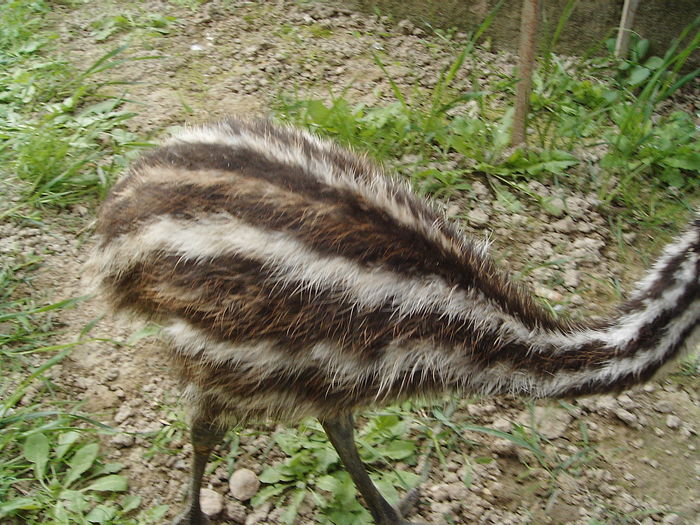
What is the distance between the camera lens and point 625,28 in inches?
177

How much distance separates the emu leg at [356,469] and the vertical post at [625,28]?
9.67 ft

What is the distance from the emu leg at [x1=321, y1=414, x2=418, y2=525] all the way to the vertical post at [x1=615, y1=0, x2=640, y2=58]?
2.95 metres

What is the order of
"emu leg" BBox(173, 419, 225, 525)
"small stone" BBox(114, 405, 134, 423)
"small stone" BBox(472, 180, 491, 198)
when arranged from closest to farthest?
"emu leg" BBox(173, 419, 225, 525) < "small stone" BBox(114, 405, 134, 423) < "small stone" BBox(472, 180, 491, 198)

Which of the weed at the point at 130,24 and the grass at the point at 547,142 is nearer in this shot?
the grass at the point at 547,142

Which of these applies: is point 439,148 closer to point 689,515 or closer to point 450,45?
point 450,45

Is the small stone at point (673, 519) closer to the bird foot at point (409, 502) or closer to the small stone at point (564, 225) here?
the bird foot at point (409, 502)

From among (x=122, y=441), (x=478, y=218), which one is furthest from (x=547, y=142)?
(x=122, y=441)

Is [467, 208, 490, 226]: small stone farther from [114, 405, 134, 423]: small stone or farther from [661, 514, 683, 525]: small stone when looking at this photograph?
[114, 405, 134, 423]: small stone

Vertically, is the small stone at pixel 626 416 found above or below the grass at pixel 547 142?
below

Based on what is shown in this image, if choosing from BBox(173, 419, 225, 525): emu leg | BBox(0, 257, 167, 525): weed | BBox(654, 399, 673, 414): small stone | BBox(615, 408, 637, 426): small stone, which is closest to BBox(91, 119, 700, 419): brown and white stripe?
BBox(173, 419, 225, 525): emu leg

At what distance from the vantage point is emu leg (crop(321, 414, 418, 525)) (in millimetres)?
2774

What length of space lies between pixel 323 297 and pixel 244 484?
1015 millimetres

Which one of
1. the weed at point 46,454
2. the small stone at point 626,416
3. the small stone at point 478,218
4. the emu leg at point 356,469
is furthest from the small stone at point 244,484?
the small stone at point 478,218

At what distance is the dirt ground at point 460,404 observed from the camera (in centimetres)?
303
